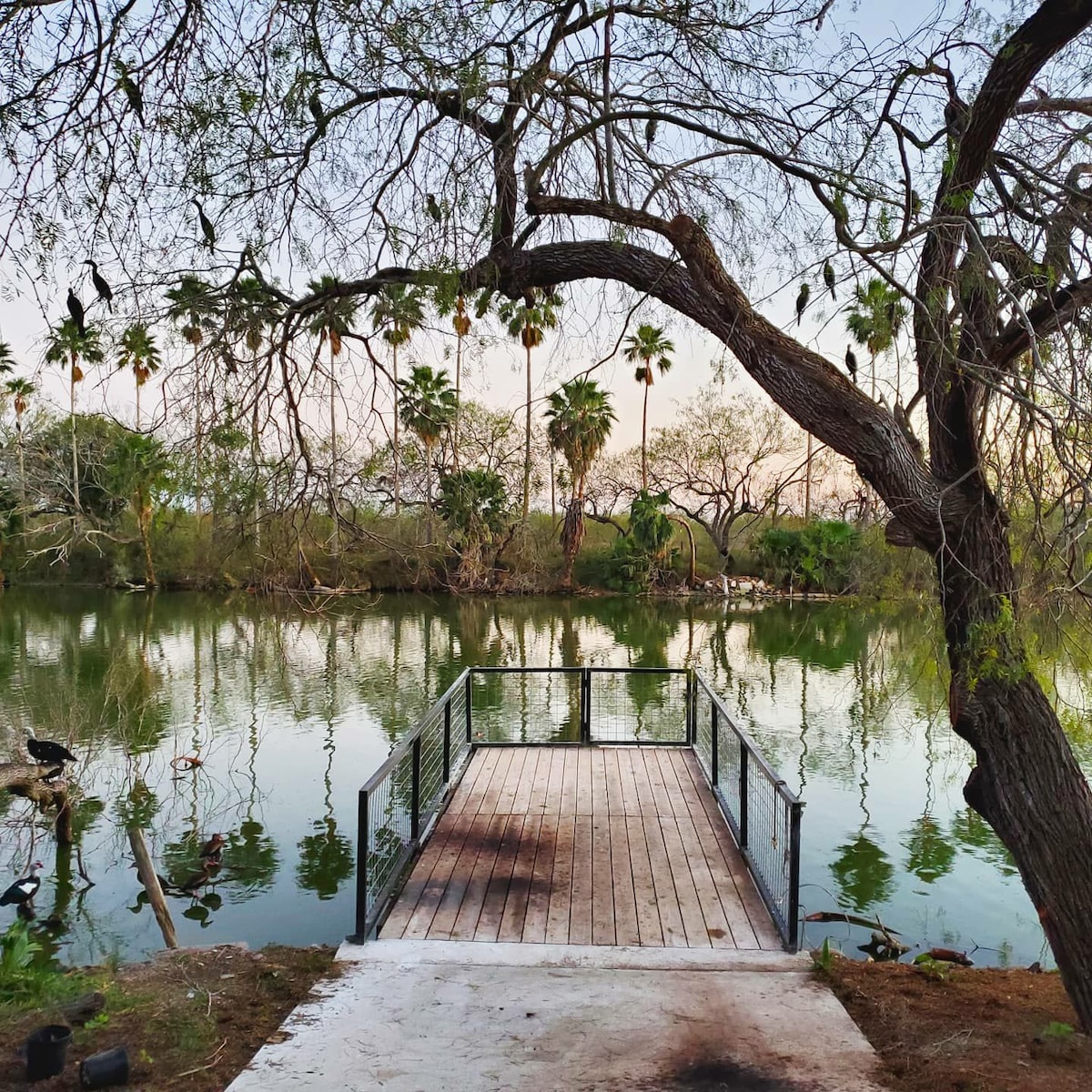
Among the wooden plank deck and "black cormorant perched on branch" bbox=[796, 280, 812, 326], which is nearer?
"black cormorant perched on branch" bbox=[796, 280, 812, 326]

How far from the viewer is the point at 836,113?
503cm

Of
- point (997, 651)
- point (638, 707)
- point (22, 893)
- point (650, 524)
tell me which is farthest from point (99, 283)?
point (650, 524)

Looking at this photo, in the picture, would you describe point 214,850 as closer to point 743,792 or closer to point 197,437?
point 743,792

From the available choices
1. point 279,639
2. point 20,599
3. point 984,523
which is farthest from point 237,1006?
point 20,599

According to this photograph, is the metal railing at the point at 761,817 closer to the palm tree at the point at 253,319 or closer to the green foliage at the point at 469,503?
the green foliage at the point at 469,503

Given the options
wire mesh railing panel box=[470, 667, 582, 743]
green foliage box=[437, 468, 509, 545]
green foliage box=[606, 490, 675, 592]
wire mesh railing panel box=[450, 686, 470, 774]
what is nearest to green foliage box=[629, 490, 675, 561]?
green foliage box=[606, 490, 675, 592]

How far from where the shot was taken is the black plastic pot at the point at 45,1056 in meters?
3.95

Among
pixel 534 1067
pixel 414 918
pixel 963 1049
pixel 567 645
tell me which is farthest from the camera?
pixel 567 645

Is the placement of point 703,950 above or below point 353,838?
above

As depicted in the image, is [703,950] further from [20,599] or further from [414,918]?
[20,599]

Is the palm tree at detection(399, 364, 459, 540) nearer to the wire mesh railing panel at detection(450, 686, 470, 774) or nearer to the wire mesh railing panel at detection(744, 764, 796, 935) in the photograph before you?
the wire mesh railing panel at detection(744, 764, 796, 935)

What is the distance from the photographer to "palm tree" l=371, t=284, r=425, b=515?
483 centimetres

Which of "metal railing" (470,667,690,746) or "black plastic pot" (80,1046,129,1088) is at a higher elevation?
"black plastic pot" (80,1046,129,1088)

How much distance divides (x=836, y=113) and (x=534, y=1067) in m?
4.77
